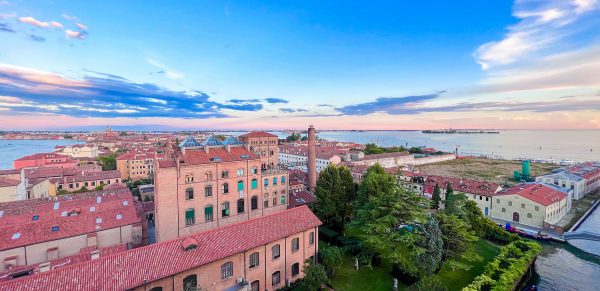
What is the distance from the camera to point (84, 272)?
15.8 metres

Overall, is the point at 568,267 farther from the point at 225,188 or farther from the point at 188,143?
the point at 188,143

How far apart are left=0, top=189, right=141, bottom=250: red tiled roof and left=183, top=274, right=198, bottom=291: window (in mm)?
16296

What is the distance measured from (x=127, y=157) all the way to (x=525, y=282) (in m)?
89.7

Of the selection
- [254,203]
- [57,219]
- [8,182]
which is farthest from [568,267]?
[8,182]

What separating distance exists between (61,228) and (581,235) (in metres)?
59.4

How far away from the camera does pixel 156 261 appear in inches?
691

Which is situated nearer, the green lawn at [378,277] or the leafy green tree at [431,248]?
the leafy green tree at [431,248]

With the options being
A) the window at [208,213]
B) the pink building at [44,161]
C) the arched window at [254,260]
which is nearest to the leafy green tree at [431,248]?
the arched window at [254,260]

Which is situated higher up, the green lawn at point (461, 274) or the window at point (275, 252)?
the window at point (275, 252)

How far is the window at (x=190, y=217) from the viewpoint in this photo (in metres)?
31.0

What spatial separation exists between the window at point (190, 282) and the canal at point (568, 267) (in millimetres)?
30194

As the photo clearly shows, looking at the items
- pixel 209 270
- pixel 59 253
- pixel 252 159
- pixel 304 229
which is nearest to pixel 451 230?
pixel 304 229

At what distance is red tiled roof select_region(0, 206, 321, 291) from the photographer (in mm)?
15070

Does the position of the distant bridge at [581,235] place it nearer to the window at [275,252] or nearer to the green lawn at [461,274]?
the green lawn at [461,274]
